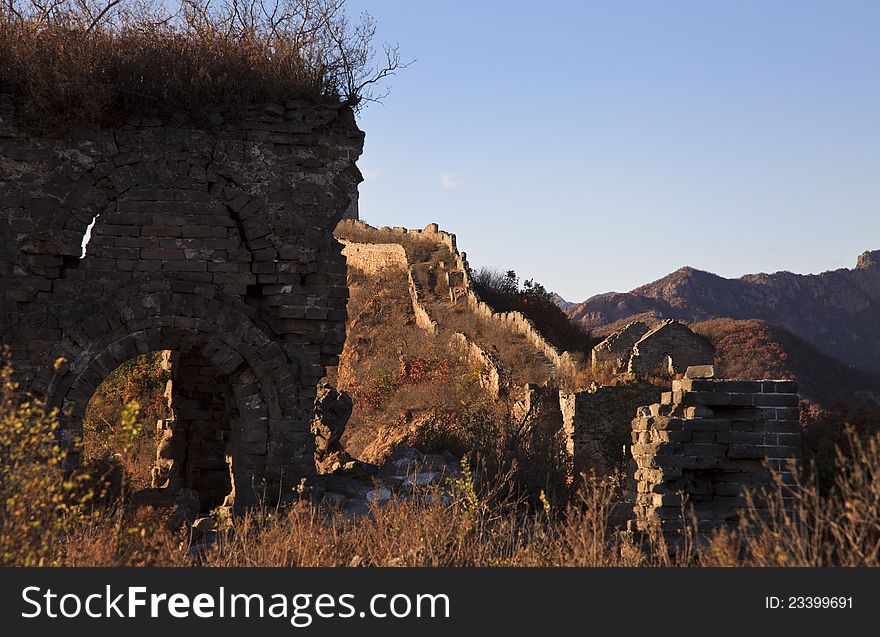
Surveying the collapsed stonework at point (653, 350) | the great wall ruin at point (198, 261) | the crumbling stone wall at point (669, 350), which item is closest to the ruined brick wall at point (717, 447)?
the great wall ruin at point (198, 261)

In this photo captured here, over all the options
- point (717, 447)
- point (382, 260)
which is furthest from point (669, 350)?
point (717, 447)

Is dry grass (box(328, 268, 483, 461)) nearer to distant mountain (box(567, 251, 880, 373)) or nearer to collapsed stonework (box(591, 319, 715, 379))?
collapsed stonework (box(591, 319, 715, 379))

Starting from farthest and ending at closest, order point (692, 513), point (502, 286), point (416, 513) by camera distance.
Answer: point (502, 286) → point (416, 513) → point (692, 513)

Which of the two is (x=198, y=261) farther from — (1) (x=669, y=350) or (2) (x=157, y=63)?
(1) (x=669, y=350)

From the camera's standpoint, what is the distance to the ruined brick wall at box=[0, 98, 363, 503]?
37.2 feet

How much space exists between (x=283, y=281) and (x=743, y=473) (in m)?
6.04

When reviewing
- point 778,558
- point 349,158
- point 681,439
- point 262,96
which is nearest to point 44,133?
point 262,96

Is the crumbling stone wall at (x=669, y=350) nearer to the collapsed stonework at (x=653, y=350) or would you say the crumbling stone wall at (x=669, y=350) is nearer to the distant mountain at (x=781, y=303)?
the collapsed stonework at (x=653, y=350)

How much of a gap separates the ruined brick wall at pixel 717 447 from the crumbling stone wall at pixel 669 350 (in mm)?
22204

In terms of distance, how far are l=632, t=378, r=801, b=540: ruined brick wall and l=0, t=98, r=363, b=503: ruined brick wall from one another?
486cm

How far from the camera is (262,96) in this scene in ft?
41.7

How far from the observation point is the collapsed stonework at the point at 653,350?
30.8 meters

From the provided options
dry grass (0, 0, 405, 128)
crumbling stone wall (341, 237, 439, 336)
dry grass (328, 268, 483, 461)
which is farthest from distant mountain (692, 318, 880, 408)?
dry grass (0, 0, 405, 128)

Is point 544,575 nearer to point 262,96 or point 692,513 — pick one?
point 692,513
